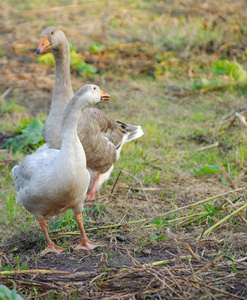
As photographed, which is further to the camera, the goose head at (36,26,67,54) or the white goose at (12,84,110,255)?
the goose head at (36,26,67,54)

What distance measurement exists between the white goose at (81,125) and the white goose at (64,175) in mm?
1102

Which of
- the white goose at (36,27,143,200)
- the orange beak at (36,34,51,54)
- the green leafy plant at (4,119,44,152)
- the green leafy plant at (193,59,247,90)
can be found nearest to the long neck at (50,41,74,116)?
the white goose at (36,27,143,200)

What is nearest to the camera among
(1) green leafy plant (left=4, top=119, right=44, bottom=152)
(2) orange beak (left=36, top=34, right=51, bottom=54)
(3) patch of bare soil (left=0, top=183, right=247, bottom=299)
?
(3) patch of bare soil (left=0, top=183, right=247, bottom=299)

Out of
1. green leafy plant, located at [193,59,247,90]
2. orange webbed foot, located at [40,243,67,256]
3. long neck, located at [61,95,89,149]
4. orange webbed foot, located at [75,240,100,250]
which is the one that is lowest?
green leafy plant, located at [193,59,247,90]

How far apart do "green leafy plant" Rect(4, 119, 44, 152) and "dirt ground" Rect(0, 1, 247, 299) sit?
147cm

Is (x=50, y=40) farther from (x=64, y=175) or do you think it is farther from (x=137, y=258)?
(x=137, y=258)

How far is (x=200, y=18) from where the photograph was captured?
1073cm

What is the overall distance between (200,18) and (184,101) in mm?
3825

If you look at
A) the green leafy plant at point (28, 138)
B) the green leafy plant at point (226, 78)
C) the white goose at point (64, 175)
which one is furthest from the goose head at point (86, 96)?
the green leafy plant at point (226, 78)

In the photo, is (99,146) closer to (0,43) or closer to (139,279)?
(139,279)

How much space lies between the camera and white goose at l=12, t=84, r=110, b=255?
3420 millimetres

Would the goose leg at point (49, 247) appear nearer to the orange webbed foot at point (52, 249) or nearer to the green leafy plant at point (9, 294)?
the orange webbed foot at point (52, 249)

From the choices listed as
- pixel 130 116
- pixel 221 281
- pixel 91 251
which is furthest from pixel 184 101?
pixel 221 281

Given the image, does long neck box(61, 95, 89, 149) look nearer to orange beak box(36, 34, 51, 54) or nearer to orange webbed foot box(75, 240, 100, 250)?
orange webbed foot box(75, 240, 100, 250)
